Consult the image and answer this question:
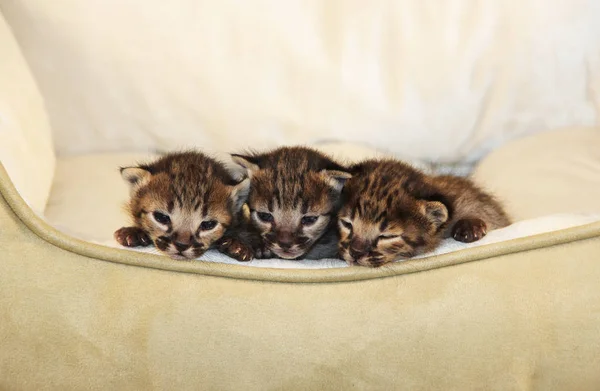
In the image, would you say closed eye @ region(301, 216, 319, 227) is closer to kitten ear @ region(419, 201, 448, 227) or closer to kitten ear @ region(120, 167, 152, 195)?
kitten ear @ region(419, 201, 448, 227)

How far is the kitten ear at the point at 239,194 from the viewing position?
6.71 ft

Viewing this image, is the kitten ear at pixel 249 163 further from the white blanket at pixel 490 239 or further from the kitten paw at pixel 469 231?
the kitten paw at pixel 469 231

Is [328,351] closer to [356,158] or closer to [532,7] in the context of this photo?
[356,158]

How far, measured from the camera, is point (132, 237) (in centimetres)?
189

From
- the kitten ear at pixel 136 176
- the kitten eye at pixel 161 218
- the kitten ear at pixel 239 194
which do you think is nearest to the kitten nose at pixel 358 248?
the kitten ear at pixel 239 194

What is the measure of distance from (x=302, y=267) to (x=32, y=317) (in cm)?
75

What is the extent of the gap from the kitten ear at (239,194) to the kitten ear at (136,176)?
0.28 m

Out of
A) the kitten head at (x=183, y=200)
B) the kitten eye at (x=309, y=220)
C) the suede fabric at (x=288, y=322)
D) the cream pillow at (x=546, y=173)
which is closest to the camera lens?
the suede fabric at (x=288, y=322)

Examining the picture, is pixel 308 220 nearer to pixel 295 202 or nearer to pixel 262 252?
pixel 295 202

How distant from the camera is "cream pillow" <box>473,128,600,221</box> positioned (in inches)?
90.3

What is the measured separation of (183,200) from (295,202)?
0.36 meters

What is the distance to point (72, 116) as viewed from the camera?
9.30 feet

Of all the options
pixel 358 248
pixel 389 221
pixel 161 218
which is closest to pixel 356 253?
pixel 358 248

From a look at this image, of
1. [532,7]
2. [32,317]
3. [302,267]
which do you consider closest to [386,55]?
[532,7]
